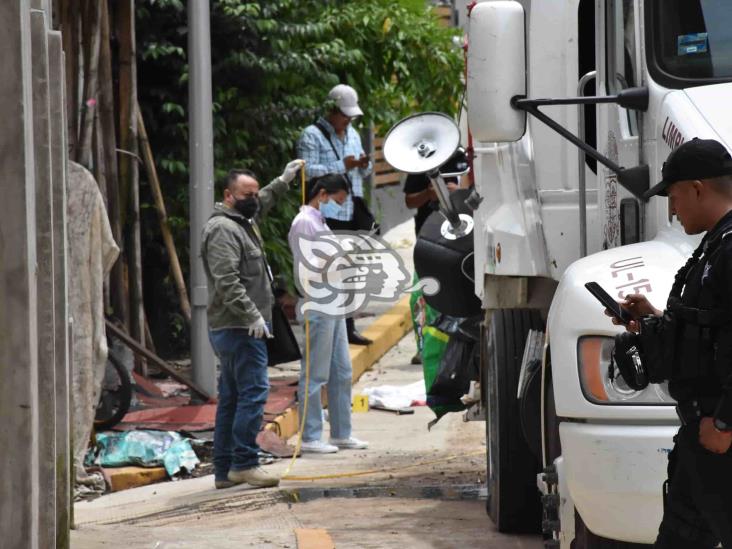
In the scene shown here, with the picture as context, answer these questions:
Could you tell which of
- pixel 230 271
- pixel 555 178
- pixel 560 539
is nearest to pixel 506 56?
pixel 555 178

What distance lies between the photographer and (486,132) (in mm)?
5727

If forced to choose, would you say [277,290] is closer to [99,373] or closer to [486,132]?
[99,373]

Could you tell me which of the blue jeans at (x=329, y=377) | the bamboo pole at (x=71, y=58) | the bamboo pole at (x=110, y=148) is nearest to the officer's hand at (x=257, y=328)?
the blue jeans at (x=329, y=377)

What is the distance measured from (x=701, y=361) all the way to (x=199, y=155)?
7434 millimetres

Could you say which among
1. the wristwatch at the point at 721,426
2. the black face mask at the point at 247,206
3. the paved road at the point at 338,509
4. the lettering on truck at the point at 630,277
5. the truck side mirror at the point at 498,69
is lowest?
the paved road at the point at 338,509

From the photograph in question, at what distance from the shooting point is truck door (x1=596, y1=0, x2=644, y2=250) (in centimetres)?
582

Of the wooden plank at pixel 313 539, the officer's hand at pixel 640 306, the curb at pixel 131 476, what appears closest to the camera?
the officer's hand at pixel 640 306

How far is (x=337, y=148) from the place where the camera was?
492 inches

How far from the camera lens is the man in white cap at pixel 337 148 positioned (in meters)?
12.3

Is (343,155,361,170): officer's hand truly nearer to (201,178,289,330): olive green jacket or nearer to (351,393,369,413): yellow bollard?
(351,393,369,413): yellow bollard

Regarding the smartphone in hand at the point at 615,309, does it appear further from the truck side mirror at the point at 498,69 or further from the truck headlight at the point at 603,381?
the truck side mirror at the point at 498,69

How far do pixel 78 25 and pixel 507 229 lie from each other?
5.03 metres

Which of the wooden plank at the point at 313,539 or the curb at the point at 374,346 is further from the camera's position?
the curb at the point at 374,346

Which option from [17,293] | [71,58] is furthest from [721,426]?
[71,58]
